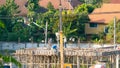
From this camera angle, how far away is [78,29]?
3167 cm

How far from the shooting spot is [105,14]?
1401 inches

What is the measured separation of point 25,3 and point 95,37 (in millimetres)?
8503

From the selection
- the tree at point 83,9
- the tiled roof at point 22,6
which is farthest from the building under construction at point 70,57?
the tiled roof at point 22,6

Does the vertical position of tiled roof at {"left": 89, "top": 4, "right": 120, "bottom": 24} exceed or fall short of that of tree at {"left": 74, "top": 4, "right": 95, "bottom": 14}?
it falls short

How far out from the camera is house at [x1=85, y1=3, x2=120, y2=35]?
111 feet

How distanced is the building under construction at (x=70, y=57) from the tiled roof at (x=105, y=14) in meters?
16.0

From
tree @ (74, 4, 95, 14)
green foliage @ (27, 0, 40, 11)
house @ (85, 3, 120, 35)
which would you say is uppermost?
green foliage @ (27, 0, 40, 11)

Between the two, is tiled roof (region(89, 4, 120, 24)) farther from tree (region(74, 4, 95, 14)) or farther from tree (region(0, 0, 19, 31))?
tree (region(0, 0, 19, 31))

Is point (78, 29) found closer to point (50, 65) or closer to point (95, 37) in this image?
point (95, 37)

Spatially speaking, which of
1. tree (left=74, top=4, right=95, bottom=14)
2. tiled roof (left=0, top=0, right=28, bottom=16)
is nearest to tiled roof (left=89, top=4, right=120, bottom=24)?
tree (left=74, top=4, right=95, bottom=14)

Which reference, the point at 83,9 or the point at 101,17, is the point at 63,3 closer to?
the point at 83,9

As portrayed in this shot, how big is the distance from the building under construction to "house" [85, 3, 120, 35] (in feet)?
50.3

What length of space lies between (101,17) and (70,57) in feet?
58.3

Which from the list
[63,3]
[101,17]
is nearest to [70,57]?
[101,17]
